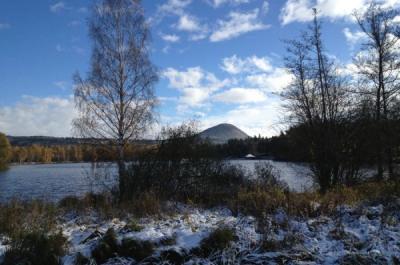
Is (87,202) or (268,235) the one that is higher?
(268,235)

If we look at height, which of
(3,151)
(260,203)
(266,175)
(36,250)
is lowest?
(36,250)

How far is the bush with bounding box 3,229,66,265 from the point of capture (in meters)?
Result: 5.06

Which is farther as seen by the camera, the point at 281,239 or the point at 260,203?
the point at 260,203

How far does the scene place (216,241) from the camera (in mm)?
5242

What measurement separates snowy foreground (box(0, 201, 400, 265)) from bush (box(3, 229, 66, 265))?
18cm

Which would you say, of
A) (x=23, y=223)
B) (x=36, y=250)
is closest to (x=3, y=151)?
(x=23, y=223)

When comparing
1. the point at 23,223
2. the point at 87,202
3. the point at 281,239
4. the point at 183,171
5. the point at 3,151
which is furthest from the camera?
the point at 3,151

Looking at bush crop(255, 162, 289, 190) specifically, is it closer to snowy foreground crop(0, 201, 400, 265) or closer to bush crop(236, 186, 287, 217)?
bush crop(236, 186, 287, 217)

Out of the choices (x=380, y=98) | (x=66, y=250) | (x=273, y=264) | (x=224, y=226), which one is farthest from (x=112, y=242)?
(x=380, y=98)

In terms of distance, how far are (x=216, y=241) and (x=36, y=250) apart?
258cm

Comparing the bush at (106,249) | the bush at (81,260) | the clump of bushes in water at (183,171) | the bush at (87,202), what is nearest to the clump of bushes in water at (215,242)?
the bush at (106,249)

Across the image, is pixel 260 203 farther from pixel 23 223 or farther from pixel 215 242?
pixel 23 223

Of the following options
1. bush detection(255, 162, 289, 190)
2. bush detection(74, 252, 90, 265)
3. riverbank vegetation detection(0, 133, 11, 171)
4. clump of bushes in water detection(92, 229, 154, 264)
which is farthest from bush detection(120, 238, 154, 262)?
riverbank vegetation detection(0, 133, 11, 171)

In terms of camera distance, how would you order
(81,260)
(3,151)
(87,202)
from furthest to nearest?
(3,151)
(87,202)
(81,260)
